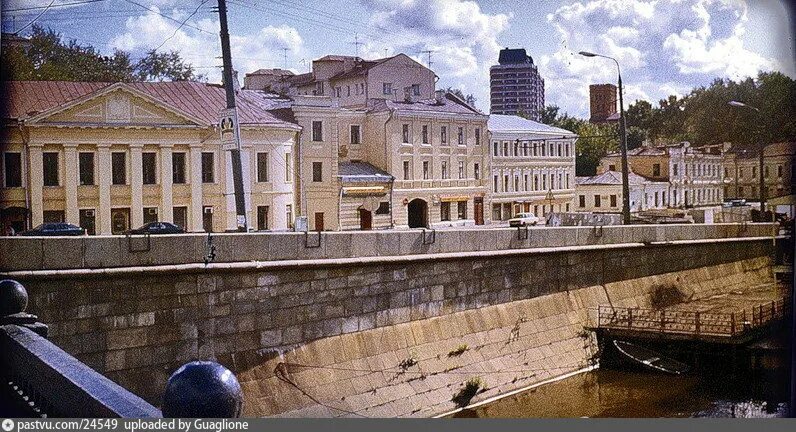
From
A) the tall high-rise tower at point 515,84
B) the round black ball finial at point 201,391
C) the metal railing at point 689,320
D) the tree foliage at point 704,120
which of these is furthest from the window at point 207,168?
the metal railing at point 689,320

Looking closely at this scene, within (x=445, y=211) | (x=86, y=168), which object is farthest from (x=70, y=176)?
(x=445, y=211)

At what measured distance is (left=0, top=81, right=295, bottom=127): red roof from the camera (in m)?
6.53

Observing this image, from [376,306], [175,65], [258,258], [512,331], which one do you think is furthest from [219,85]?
[512,331]

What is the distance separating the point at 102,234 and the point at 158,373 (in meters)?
1.16

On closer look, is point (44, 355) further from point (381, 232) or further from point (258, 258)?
point (381, 232)

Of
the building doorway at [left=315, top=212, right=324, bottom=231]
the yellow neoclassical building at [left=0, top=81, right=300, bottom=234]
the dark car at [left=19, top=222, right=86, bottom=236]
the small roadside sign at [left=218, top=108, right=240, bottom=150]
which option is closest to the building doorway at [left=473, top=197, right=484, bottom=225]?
the building doorway at [left=315, top=212, right=324, bottom=231]

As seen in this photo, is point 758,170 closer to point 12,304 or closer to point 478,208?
point 478,208

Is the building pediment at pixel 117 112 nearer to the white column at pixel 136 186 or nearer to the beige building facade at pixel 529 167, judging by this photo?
the white column at pixel 136 186

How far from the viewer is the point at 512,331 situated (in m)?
10.4

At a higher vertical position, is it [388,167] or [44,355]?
[388,167]

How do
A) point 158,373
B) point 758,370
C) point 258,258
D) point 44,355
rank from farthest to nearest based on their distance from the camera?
point 758,370 < point 258,258 < point 158,373 < point 44,355

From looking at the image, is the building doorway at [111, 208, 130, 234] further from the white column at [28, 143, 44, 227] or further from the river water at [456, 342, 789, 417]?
the river water at [456, 342, 789, 417]

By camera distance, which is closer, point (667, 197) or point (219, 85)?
point (219, 85)

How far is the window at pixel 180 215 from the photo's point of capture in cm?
753
